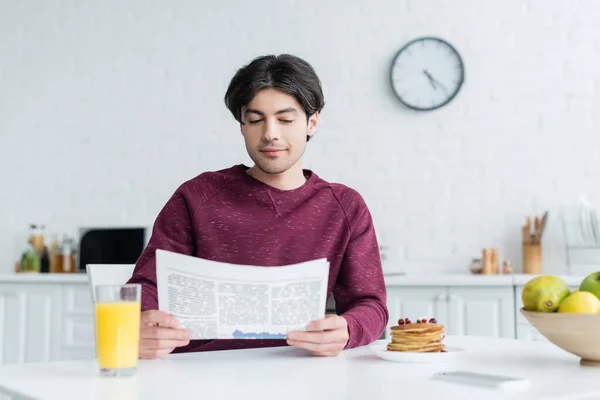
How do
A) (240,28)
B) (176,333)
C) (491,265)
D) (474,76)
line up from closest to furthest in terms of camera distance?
(176,333), (491,265), (474,76), (240,28)

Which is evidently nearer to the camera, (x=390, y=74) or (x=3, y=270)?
(x=390, y=74)

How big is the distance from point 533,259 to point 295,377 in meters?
2.49

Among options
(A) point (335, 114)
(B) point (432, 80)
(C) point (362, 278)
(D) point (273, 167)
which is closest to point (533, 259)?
(B) point (432, 80)

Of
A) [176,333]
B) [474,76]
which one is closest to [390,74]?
[474,76]

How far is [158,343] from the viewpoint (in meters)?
1.36

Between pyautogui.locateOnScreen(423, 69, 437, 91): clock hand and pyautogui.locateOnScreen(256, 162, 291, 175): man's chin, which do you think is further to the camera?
pyautogui.locateOnScreen(423, 69, 437, 91): clock hand

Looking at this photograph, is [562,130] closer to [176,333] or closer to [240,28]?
[240,28]

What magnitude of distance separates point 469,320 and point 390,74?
1.27 metres

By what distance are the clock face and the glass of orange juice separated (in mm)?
2706

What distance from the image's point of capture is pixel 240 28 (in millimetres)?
4027

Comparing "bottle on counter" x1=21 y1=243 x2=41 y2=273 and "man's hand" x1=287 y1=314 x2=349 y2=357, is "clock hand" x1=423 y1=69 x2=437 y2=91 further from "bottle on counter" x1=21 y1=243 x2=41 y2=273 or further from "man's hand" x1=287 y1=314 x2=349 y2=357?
"man's hand" x1=287 y1=314 x2=349 y2=357

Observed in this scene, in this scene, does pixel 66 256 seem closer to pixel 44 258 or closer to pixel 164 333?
pixel 44 258

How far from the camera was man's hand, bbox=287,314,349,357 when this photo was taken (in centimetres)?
137

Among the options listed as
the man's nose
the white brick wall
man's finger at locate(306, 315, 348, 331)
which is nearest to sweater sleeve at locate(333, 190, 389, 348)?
man's finger at locate(306, 315, 348, 331)
